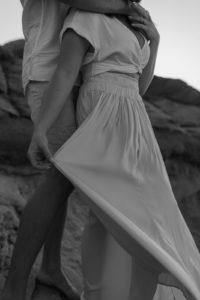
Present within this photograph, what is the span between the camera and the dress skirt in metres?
1.58

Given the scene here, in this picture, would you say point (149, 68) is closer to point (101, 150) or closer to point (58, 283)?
point (101, 150)

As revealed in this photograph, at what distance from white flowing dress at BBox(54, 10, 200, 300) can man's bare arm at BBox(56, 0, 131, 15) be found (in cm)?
2

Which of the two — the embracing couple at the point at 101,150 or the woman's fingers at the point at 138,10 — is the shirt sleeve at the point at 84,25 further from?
the woman's fingers at the point at 138,10

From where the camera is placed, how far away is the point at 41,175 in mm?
3480

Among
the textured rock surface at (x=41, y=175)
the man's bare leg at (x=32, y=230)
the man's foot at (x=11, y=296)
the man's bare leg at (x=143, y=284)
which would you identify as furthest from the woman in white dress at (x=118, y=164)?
the textured rock surface at (x=41, y=175)

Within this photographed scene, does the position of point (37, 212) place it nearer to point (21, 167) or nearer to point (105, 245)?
point (105, 245)

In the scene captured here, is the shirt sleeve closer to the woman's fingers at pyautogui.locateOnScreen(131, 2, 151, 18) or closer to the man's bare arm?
the man's bare arm

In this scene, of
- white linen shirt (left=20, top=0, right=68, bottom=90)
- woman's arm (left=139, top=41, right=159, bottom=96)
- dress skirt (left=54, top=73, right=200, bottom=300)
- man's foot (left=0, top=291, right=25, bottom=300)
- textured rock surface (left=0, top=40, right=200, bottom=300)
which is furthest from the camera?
textured rock surface (left=0, top=40, right=200, bottom=300)

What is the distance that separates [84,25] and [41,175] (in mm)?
1804

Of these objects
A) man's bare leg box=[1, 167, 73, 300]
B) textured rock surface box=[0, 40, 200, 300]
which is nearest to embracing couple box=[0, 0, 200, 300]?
man's bare leg box=[1, 167, 73, 300]

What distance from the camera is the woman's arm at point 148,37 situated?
1951 millimetres

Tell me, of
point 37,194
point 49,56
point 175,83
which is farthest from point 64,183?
point 175,83

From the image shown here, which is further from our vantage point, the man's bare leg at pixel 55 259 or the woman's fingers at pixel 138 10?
the man's bare leg at pixel 55 259

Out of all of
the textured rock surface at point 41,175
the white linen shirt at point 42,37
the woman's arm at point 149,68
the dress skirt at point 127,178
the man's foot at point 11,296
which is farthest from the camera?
the textured rock surface at point 41,175
